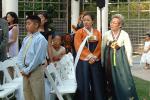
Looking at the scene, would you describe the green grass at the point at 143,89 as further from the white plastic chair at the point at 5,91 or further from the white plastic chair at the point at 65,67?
the white plastic chair at the point at 5,91

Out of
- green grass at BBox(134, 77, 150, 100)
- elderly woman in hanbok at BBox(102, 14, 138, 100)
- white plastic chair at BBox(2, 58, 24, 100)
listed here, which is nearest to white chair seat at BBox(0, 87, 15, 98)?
white plastic chair at BBox(2, 58, 24, 100)

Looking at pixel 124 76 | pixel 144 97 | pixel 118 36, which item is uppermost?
pixel 118 36

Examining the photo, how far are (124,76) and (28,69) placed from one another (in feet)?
6.94

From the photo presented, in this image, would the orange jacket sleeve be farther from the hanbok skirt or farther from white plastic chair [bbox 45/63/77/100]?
white plastic chair [bbox 45/63/77/100]

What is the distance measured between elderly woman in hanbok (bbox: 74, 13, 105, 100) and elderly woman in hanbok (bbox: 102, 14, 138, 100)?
0.50 ft

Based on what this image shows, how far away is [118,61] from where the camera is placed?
8656 millimetres

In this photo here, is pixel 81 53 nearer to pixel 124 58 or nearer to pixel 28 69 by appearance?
pixel 124 58

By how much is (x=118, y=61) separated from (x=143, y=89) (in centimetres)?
381

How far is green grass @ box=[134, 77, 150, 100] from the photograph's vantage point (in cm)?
1086

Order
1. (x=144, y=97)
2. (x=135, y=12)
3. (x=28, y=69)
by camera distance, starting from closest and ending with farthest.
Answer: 1. (x=28, y=69)
2. (x=144, y=97)
3. (x=135, y=12)

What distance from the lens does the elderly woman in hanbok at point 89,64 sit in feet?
28.1

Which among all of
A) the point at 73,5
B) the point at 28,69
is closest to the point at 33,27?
the point at 28,69

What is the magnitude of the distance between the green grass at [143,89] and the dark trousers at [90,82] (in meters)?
2.15

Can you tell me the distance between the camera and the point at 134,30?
27344 mm
